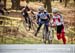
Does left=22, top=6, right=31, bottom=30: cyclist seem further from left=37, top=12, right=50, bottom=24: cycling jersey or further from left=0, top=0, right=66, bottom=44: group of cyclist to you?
left=37, top=12, right=50, bottom=24: cycling jersey

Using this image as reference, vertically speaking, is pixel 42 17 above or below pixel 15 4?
below

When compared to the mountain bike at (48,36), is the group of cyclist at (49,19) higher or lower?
higher

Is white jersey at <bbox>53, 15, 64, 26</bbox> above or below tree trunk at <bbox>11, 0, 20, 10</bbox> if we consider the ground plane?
below

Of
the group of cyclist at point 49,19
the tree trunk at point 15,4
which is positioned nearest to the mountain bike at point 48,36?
the group of cyclist at point 49,19

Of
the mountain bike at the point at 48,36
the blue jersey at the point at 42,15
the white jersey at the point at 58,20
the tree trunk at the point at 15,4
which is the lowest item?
the mountain bike at the point at 48,36

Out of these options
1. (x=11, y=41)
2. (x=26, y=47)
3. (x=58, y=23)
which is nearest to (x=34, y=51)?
(x=26, y=47)

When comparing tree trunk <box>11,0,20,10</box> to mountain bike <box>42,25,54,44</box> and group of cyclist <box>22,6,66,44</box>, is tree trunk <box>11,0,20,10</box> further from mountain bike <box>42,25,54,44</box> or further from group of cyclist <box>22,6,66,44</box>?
mountain bike <box>42,25,54,44</box>

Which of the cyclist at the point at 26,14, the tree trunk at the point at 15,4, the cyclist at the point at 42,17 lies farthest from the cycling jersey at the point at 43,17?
the tree trunk at the point at 15,4

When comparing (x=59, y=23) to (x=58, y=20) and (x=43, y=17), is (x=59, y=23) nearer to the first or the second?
(x=58, y=20)

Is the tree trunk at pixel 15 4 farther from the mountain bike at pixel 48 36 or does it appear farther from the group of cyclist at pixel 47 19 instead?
the mountain bike at pixel 48 36

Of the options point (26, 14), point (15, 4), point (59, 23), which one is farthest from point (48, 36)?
point (15, 4)

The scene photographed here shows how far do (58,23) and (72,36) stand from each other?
262 millimetres

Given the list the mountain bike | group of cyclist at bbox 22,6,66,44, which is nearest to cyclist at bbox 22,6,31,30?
group of cyclist at bbox 22,6,66,44

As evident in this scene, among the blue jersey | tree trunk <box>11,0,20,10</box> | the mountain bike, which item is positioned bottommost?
the mountain bike
